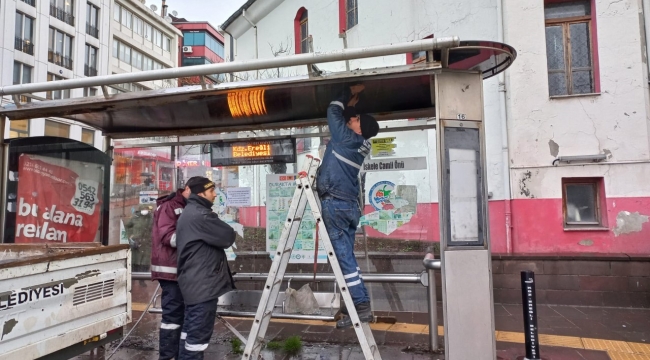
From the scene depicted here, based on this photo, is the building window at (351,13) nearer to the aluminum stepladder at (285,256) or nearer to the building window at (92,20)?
the aluminum stepladder at (285,256)

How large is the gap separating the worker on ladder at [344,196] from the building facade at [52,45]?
908 inches

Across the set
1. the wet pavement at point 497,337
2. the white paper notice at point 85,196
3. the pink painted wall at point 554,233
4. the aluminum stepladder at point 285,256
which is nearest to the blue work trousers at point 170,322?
the wet pavement at point 497,337

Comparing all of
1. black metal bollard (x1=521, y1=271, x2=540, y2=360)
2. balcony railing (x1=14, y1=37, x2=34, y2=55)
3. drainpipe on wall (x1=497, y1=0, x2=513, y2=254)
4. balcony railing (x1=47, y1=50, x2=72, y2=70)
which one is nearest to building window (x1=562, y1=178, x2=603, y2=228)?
drainpipe on wall (x1=497, y1=0, x2=513, y2=254)

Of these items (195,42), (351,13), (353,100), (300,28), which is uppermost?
(195,42)

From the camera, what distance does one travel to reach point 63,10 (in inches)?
1182

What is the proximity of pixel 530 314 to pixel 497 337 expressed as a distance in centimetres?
123

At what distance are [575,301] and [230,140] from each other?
20.0 ft

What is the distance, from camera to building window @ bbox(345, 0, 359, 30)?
456 inches

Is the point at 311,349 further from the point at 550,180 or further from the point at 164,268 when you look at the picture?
the point at 550,180

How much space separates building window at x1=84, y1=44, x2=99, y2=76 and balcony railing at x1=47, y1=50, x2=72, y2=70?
1772 millimetres

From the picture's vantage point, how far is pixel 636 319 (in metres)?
6.22

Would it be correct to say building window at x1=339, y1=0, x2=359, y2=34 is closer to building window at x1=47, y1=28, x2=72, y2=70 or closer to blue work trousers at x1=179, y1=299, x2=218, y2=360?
blue work trousers at x1=179, y1=299, x2=218, y2=360

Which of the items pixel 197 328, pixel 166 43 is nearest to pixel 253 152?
pixel 197 328

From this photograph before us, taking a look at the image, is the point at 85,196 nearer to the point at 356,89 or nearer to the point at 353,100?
the point at 353,100
